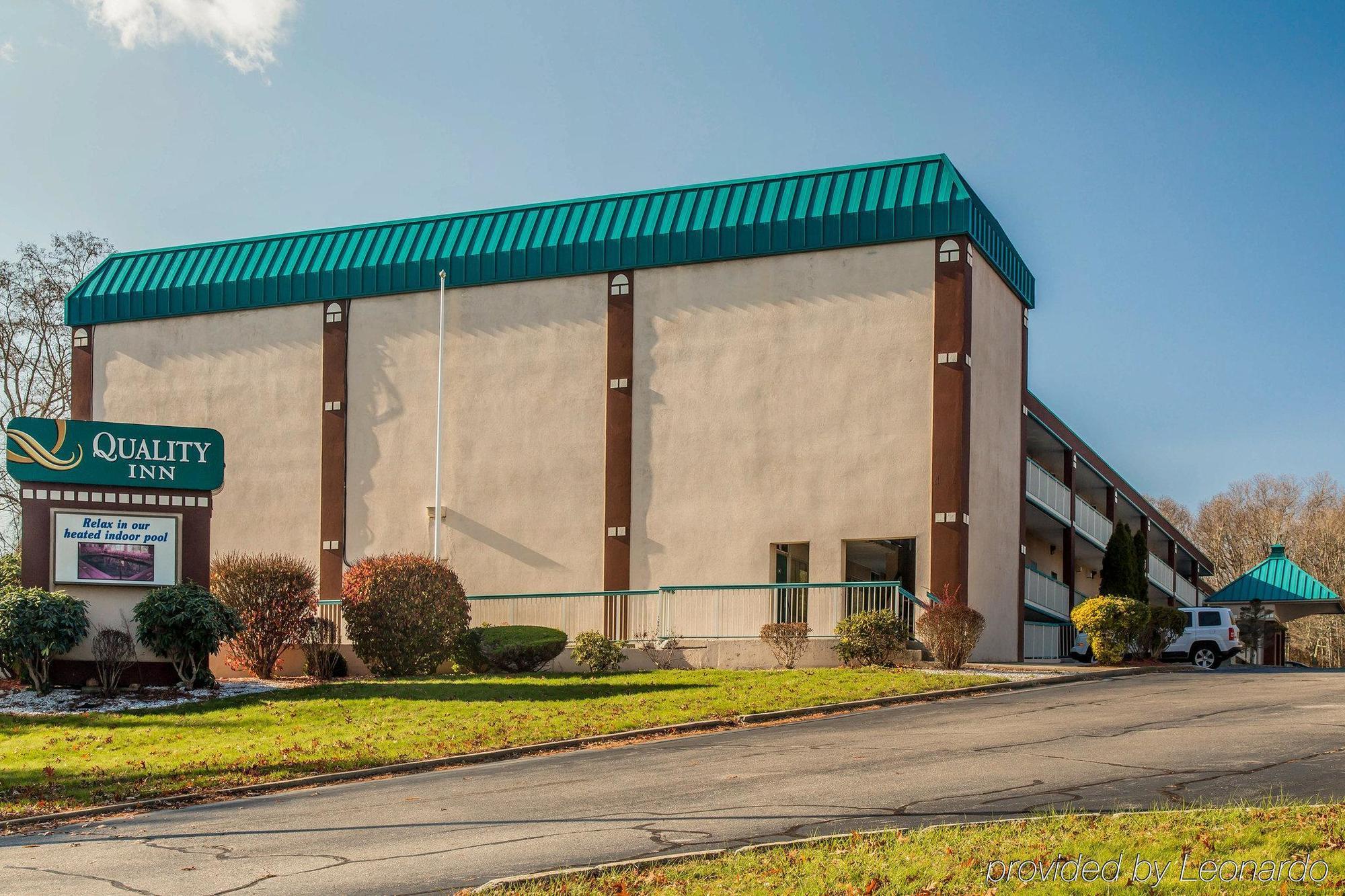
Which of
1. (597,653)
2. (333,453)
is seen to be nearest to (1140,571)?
(597,653)

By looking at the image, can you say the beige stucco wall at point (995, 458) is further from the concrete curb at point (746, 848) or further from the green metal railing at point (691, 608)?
the concrete curb at point (746, 848)

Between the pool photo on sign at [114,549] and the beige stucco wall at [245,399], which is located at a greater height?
the beige stucco wall at [245,399]

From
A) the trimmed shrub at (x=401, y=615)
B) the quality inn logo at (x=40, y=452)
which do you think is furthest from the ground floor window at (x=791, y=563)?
the quality inn logo at (x=40, y=452)

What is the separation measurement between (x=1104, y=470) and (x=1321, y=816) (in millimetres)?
33552

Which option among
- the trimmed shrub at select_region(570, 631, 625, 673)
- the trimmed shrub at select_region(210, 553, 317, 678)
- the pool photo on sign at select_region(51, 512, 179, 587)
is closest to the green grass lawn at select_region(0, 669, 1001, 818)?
the trimmed shrub at select_region(570, 631, 625, 673)

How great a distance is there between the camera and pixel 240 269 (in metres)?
35.7

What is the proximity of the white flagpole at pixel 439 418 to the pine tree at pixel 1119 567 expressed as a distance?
19770 millimetres

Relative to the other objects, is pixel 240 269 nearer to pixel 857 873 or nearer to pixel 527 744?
pixel 527 744

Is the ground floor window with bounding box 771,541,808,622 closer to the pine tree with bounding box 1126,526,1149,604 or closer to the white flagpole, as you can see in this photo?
the white flagpole

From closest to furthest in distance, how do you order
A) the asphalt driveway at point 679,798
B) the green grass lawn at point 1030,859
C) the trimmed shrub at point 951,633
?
the green grass lawn at point 1030,859, the asphalt driveway at point 679,798, the trimmed shrub at point 951,633

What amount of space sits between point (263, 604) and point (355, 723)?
789 cm

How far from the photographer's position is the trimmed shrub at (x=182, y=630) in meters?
22.6

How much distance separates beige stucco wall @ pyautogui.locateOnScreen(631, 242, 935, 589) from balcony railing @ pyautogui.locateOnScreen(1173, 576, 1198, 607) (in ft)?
95.3

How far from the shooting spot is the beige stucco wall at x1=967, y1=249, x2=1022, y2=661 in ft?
96.6
